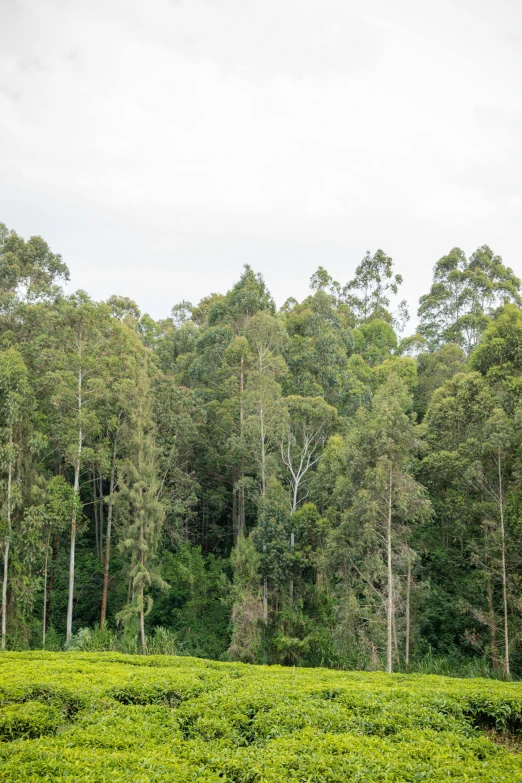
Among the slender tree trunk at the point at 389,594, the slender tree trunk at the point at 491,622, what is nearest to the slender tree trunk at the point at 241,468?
the slender tree trunk at the point at 389,594

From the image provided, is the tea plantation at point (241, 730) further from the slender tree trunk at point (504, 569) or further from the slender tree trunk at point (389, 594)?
the slender tree trunk at point (504, 569)

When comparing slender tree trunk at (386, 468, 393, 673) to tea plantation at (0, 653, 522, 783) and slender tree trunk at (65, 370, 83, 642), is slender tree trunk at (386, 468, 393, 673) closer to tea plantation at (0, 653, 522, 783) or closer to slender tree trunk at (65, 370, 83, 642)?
tea plantation at (0, 653, 522, 783)

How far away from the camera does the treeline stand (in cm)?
1611

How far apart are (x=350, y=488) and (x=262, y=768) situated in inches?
450

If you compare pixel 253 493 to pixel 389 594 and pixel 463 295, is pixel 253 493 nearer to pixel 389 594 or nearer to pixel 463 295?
pixel 389 594

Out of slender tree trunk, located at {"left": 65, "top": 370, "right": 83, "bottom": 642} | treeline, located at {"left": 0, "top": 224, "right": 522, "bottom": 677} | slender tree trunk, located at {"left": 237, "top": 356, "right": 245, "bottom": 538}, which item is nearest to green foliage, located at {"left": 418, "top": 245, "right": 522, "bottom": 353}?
treeline, located at {"left": 0, "top": 224, "right": 522, "bottom": 677}

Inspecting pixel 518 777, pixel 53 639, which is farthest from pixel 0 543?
pixel 518 777

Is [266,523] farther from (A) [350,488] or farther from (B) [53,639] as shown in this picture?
(B) [53,639]

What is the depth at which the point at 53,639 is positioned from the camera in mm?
18844

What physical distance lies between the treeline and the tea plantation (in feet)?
25.0

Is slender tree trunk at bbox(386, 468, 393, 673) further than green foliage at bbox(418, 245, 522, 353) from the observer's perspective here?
No

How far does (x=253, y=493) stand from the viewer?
897 inches

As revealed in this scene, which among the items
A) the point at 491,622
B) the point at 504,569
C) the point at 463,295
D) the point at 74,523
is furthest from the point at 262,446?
the point at 463,295

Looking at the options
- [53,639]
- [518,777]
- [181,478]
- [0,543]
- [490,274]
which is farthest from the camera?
[490,274]
